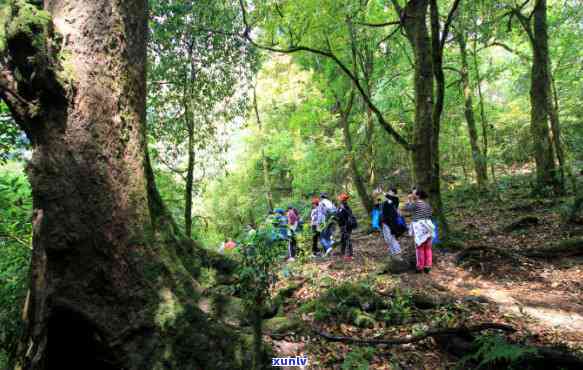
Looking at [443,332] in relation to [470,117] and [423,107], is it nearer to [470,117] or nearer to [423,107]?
[423,107]

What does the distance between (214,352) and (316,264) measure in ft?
20.6

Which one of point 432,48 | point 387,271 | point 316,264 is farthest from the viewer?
point 316,264

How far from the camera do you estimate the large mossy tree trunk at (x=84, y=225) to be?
314cm

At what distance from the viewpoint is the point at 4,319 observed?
154 inches

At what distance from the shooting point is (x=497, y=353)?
3031 mm

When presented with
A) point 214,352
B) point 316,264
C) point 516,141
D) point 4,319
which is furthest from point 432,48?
point 516,141

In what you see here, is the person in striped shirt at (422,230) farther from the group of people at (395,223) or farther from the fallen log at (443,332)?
the fallen log at (443,332)

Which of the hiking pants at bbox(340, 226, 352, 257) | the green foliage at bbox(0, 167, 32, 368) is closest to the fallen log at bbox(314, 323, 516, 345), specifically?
the green foliage at bbox(0, 167, 32, 368)

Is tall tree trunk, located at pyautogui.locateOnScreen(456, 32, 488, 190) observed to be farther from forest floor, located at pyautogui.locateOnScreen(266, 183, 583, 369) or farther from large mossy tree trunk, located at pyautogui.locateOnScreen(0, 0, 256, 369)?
large mossy tree trunk, located at pyautogui.locateOnScreen(0, 0, 256, 369)

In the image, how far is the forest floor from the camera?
13.0 ft

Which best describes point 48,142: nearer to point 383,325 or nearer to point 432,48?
point 383,325

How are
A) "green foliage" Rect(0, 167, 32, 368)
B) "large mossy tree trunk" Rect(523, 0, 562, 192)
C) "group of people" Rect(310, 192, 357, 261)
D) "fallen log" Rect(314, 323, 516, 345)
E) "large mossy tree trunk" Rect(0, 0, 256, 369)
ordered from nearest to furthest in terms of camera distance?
"large mossy tree trunk" Rect(0, 0, 256, 369) < "fallen log" Rect(314, 323, 516, 345) < "green foliage" Rect(0, 167, 32, 368) < "group of people" Rect(310, 192, 357, 261) < "large mossy tree trunk" Rect(523, 0, 562, 192)

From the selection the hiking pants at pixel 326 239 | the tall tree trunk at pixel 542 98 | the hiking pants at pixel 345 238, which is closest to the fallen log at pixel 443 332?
the hiking pants at pixel 345 238

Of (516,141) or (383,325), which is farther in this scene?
(516,141)
